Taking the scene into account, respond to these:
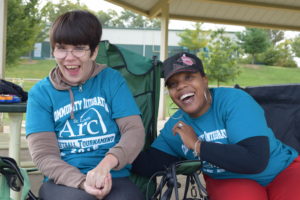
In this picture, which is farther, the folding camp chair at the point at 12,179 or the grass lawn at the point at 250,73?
the grass lawn at the point at 250,73

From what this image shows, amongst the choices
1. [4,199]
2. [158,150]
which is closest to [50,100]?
[4,199]

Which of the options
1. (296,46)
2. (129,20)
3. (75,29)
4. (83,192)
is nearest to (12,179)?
(83,192)

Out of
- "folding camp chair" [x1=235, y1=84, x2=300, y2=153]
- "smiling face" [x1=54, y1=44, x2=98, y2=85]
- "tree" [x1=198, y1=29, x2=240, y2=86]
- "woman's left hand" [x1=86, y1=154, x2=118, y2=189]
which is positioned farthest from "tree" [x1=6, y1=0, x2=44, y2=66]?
"woman's left hand" [x1=86, y1=154, x2=118, y2=189]

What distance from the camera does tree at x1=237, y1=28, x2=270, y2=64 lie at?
36.1 metres

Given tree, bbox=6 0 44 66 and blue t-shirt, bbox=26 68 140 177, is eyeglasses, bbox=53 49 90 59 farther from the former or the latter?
tree, bbox=6 0 44 66

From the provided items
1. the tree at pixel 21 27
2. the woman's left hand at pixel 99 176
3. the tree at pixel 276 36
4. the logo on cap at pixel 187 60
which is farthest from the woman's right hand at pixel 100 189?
the tree at pixel 276 36

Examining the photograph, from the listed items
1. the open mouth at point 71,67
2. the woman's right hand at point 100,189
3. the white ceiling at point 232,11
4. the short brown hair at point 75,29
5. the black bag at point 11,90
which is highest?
the white ceiling at point 232,11

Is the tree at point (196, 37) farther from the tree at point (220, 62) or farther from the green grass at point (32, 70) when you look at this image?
the tree at point (220, 62)

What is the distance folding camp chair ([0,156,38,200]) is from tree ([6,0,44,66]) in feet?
41.3

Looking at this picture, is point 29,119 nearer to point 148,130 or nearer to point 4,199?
point 4,199

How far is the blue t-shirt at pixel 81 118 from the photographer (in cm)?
164

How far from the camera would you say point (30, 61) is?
2716 cm

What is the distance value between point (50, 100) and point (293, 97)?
1.51 m

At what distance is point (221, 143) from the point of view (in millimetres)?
1751
